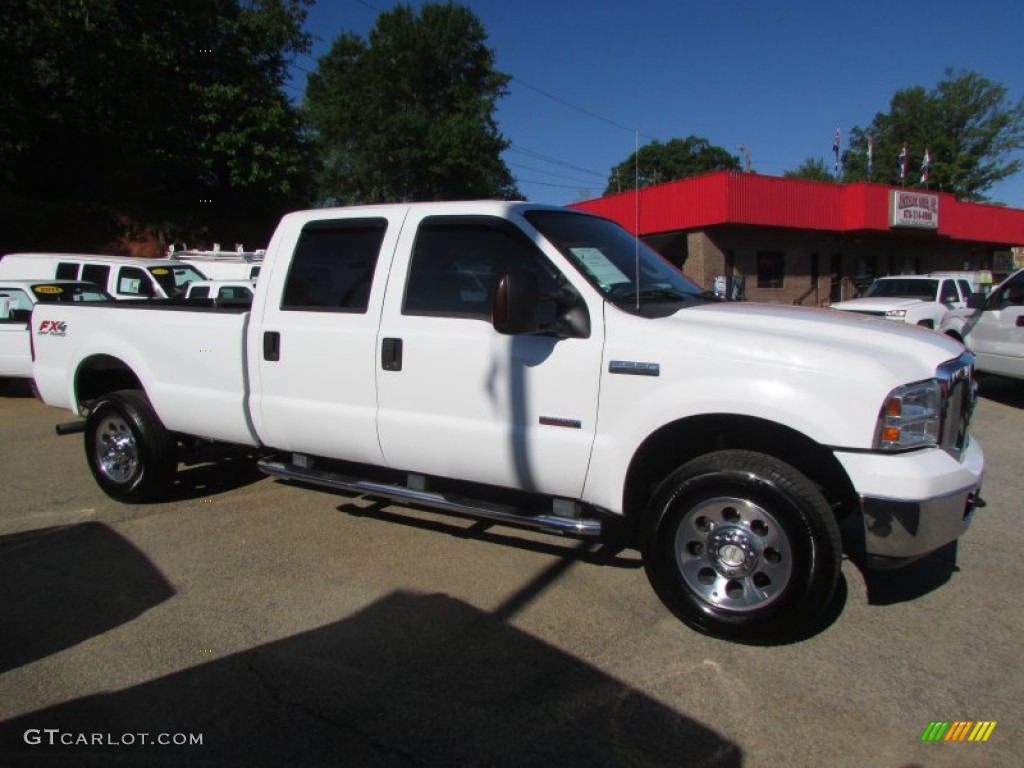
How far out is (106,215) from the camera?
26953mm

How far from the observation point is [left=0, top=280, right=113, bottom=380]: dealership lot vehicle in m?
10.8

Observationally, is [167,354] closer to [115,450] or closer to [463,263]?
[115,450]

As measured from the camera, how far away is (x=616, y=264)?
13.5 ft

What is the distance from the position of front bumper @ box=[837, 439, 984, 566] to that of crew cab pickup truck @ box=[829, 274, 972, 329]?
1135cm

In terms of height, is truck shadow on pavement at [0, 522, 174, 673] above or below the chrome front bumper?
below

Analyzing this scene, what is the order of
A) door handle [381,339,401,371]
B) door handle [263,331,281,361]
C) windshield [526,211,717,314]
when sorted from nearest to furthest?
windshield [526,211,717,314], door handle [381,339,401,371], door handle [263,331,281,361]

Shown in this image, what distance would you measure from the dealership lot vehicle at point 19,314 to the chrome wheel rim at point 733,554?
10197 millimetres

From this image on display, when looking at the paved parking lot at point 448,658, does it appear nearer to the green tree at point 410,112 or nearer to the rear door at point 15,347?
the rear door at point 15,347

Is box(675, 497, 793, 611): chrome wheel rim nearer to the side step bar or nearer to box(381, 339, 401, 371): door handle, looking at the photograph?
the side step bar

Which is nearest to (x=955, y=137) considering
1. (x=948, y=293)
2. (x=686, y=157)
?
(x=686, y=157)

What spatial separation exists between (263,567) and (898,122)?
237 feet

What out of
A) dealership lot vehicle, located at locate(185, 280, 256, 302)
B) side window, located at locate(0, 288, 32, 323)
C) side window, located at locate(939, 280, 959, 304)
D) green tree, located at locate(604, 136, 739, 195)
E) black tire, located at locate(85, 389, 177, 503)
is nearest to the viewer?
black tire, located at locate(85, 389, 177, 503)

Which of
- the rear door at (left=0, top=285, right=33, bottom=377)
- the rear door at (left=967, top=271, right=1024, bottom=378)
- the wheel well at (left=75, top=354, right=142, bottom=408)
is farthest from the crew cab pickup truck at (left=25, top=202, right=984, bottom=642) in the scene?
the rear door at (left=0, top=285, right=33, bottom=377)

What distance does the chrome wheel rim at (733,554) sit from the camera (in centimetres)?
329
